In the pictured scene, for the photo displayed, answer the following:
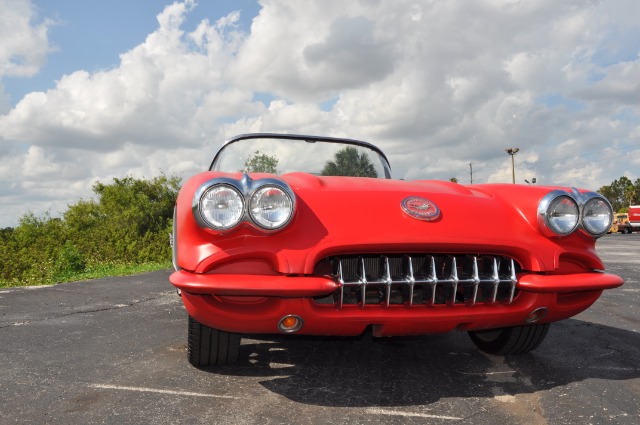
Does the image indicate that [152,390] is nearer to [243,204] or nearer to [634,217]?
[243,204]

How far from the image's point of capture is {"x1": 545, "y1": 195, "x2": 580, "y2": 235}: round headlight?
8.39 feet

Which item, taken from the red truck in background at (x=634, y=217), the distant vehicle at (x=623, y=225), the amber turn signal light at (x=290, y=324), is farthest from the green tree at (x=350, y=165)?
the distant vehicle at (x=623, y=225)

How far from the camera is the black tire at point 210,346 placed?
2.64 metres

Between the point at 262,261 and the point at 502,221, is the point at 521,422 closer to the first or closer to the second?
the point at 502,221

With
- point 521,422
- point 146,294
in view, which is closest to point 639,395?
point 521,422

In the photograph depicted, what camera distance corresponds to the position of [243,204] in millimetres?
2232

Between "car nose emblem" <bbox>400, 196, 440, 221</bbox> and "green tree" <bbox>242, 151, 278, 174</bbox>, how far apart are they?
5.39 feet

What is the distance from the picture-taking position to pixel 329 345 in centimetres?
333

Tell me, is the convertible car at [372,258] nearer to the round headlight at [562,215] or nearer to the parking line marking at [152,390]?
the round headlight at [562,215]

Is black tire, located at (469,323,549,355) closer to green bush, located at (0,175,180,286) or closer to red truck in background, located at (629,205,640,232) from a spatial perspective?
green bush, located at (0,175,180,286)

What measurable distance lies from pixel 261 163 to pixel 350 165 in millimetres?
730

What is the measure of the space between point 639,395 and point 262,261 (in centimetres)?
186

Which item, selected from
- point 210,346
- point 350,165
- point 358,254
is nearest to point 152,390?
point 210,346

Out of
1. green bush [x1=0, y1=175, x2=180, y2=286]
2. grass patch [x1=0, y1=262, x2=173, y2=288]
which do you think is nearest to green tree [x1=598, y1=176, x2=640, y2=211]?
green bush [x1=0, y1=175, x2=180, y2=286]
